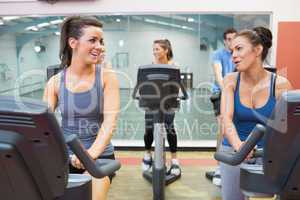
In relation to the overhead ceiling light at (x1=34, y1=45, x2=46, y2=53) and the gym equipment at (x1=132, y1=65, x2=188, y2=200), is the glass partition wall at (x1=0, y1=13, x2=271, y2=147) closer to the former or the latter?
the overhead ceiling light at (x1=34, y1=45, x2=46, y2=53)

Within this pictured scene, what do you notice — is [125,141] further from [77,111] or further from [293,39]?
[77,111]

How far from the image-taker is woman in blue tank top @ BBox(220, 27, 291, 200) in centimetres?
182

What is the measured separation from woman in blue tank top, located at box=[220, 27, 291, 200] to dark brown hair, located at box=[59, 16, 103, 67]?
84 cm

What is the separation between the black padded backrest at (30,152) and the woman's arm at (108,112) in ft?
2.30

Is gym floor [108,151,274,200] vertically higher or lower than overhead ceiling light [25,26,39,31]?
→ lower

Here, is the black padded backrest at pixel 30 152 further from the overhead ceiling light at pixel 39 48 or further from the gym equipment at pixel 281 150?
the overhead ceiling light at pixel 39 48

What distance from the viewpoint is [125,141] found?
4.96 metres

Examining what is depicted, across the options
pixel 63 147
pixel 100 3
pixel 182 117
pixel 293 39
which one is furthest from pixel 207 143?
pixel 63 147

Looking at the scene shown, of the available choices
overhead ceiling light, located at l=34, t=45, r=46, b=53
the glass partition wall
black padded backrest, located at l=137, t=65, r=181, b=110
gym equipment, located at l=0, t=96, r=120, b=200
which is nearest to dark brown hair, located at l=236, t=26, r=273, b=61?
black padded backrest, located at l=137, t=65, r=181, b=110

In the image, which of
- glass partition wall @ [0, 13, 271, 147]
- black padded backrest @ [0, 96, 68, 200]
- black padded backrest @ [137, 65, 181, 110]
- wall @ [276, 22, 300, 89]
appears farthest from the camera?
glass partition wall @ [0, 13, 271, 147]

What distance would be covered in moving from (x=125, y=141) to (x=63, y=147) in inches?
158

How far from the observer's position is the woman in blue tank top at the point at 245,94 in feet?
5.98

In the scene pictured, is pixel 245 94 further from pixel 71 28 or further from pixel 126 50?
pixel 126 50

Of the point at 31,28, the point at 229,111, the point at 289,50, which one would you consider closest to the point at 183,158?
the point at 289,50
